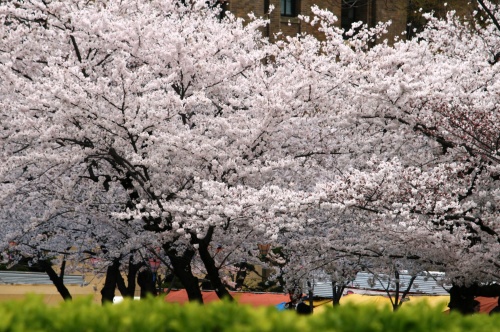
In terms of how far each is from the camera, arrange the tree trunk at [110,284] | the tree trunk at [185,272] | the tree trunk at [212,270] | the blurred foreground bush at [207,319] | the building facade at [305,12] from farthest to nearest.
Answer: the building facade at [305,12]
the tree trunk at [110,284]
the tree trunk at [185,272]
the tree trunk at [212,270]
the blurred foreground bush at [207,319]

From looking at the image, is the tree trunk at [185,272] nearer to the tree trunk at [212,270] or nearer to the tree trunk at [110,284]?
the tree trunk at [212,270]

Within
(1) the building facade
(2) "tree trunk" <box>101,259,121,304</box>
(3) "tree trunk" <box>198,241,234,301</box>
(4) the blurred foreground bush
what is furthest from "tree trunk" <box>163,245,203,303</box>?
(1) the building facade

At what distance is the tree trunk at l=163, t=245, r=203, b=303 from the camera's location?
1605 cm

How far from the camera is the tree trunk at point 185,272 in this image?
16.0 m

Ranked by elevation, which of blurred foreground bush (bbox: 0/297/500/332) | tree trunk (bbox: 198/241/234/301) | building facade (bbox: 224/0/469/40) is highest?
building facade (bbox: 224/0/469/40)

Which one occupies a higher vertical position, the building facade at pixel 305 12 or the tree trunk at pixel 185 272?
the building facade at pixel 305 12

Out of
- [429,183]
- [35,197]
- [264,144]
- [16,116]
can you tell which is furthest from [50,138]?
[429,183]

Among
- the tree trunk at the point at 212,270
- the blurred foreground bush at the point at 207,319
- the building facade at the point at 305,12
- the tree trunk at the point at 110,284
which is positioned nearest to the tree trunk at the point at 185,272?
the tree trunk at the point at 212,270

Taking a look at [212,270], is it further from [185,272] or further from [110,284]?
[110,284]

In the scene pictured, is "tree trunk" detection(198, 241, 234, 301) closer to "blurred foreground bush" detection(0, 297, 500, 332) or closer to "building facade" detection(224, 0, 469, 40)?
"blurred foreground bush" detection(0, 297, 500, 332)

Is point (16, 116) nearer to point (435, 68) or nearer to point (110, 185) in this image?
point (110, 185)

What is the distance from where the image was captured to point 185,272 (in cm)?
1634

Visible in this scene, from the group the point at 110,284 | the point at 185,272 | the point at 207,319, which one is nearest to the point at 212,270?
the point at 185,272

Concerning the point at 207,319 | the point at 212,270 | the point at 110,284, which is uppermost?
the point at 110,284
